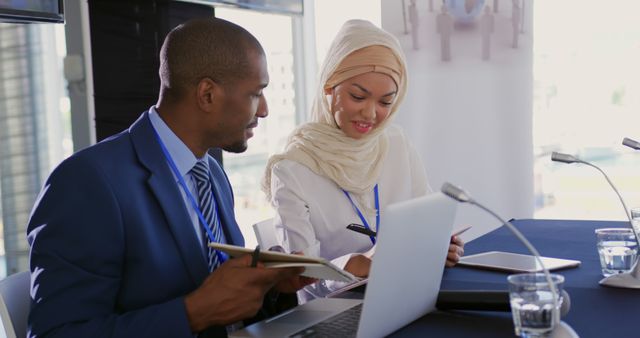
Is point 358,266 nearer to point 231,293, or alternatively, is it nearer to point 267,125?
point 231,293

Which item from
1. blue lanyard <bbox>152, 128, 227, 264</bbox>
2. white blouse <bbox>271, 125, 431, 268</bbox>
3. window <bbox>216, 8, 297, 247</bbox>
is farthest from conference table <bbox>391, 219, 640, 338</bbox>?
window <bbox>216, 8, 297, 247</bbox>

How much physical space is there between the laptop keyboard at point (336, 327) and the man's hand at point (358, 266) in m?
0.39

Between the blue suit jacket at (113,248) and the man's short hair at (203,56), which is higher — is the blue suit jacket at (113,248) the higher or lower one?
the lower one

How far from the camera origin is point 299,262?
149cm

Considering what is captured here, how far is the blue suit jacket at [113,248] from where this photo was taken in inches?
62.6

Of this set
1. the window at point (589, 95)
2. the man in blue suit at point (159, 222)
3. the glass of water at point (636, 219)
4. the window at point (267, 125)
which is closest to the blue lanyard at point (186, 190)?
the man in blue suit at point (159, 222)

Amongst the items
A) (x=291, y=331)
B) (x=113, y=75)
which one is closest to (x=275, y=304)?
(x=291, y=331)

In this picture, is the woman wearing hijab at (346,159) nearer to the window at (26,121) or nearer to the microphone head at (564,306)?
the microphone head at (564,306)

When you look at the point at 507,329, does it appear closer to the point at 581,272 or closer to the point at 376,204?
the point at 581,272

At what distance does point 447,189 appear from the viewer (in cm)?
133

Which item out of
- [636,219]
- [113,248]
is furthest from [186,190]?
[636,219]

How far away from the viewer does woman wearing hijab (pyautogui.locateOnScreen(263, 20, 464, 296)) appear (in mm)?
2664

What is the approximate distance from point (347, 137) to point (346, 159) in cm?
13

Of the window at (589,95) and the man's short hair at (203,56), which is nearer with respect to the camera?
the man's short hair at (203,56)
